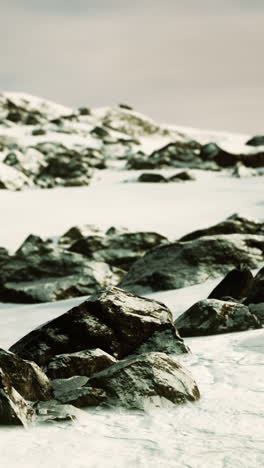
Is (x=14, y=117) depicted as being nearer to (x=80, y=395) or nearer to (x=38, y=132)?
(x=38, y=132)

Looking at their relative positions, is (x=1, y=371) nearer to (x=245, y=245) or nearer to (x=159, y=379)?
(x=159, y=379)

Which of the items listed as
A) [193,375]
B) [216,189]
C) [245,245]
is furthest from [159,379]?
[216,189]

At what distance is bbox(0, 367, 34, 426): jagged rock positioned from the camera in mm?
3484

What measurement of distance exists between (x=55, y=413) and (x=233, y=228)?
7.05m

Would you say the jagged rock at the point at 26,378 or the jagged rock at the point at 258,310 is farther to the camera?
the jagged rock at the point at 258,310

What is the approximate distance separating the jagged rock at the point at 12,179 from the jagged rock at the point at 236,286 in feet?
35.7

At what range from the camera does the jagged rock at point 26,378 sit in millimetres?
3879

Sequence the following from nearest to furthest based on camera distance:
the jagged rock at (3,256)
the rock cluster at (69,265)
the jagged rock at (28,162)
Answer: the rock cluster at (69,265)
the jagged rock at (3,256)
the jagged rock at (28,162)

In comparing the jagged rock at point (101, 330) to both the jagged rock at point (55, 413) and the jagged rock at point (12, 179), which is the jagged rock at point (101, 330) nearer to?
the jagged rock at point (55, 413)

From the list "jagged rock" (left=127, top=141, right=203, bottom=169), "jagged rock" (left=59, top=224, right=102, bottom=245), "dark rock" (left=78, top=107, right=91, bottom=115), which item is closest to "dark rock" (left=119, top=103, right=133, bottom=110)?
"dark rock" (left=78, top=107, right=91, bottom=115)

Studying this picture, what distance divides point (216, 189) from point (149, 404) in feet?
41.0

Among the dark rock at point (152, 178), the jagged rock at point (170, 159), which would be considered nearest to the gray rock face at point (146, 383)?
the dark rock at point (152, 178)

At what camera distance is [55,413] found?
11.9 ft

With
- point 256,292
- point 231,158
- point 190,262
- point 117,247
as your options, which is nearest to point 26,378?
point 256,292
